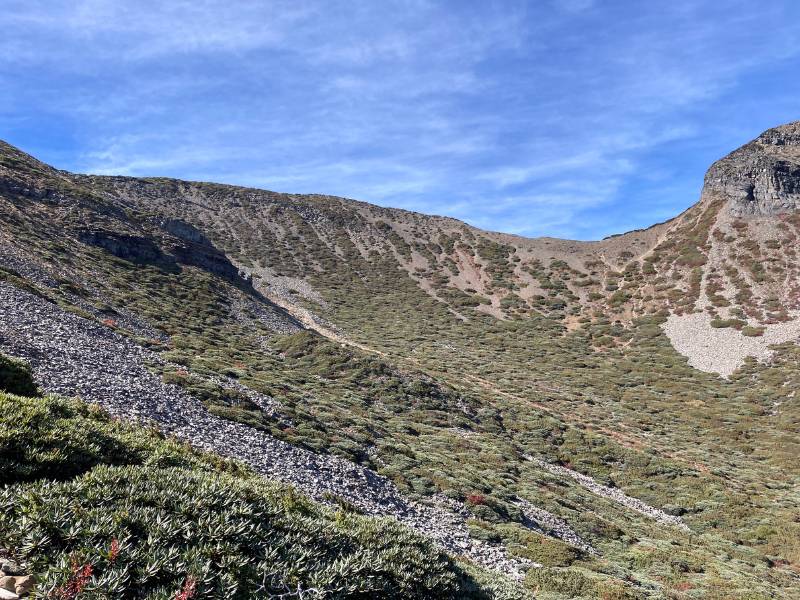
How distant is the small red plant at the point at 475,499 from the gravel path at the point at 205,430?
143 centimetres

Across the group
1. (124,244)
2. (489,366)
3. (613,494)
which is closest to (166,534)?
(613,494)

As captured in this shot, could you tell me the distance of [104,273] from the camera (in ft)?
162

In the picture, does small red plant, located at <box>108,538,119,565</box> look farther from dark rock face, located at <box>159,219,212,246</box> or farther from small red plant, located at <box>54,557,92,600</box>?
dark rock face, located at <box>159,219,212,246</box>

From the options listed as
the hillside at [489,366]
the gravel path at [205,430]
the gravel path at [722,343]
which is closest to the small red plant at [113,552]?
the gravel path at [205,430]

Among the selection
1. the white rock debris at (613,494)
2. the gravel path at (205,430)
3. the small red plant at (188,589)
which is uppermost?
the small red plant at (188,589)

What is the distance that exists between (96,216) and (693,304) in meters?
101

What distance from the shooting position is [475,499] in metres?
22.1

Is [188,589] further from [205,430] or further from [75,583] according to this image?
[205,430]

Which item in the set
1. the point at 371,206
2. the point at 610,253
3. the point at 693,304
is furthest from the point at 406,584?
the point at 371,206

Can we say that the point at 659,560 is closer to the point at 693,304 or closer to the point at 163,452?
the point at 163,452

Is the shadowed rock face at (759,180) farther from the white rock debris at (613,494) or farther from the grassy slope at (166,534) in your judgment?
the grassy slope at (166,534)

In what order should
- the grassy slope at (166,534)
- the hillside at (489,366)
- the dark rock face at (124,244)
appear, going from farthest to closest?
the dark rock face at (124,244) < the hillside at (489,366) < the grassy slope at (166,534)

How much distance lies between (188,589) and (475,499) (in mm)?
19070

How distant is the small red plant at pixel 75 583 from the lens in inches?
197
